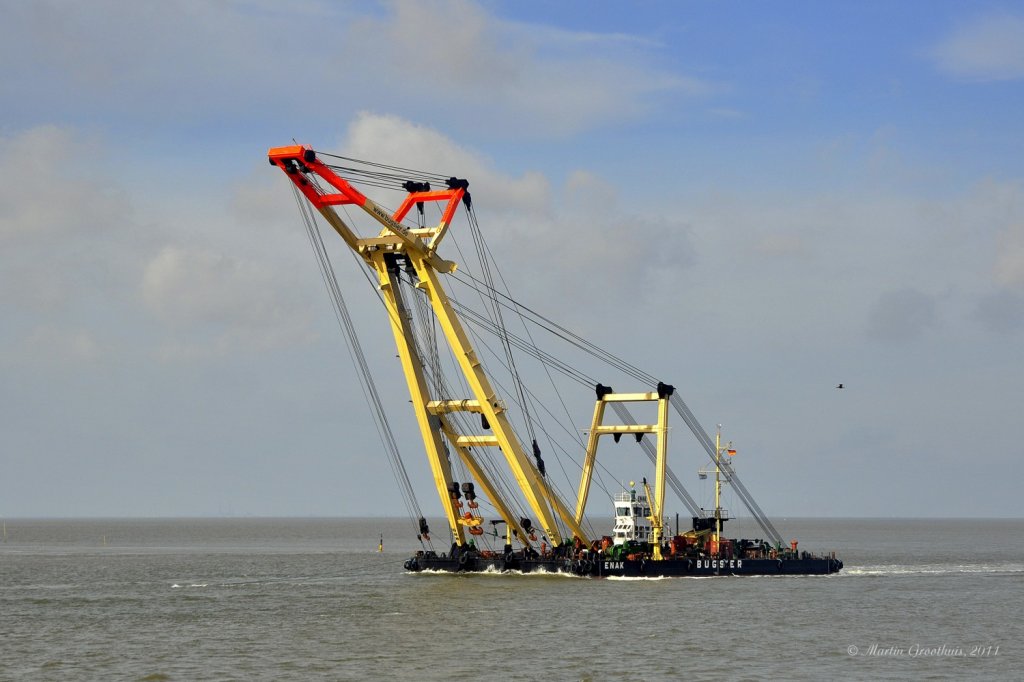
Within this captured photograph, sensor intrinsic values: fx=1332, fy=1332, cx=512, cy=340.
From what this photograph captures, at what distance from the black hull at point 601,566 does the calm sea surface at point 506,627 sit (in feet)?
3.93

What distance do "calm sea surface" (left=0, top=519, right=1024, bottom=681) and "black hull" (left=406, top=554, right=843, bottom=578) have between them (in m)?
1.20

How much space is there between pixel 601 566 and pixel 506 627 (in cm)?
2189

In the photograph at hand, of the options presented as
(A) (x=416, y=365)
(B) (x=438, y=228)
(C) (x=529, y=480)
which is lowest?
(C) (x=529, y=480)

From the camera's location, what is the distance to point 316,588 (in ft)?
242

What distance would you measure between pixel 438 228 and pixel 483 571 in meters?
19.6

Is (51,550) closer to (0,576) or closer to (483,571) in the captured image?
(0,576)

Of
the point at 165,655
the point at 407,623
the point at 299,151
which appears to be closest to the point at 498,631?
the point at 407,623

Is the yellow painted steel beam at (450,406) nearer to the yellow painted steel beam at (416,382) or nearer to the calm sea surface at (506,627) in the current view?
the yellow painted steel beam at (416,382)

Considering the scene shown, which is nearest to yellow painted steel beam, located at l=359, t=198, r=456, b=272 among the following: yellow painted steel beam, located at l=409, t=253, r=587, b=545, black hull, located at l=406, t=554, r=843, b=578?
yellow painted steel beam, located at l=409, t=253, r=587, b=545

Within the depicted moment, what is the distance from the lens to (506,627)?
53531mm

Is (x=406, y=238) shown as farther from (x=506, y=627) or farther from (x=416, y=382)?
(x=506, y=627)

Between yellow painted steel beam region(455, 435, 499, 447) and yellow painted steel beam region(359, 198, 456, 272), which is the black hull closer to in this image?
yellow painted steel beam region(455, 435, 499, 447)

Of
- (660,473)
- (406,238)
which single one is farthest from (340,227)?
(660,473)

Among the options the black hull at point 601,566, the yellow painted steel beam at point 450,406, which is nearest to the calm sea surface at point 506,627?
the black hull at point 601,566
